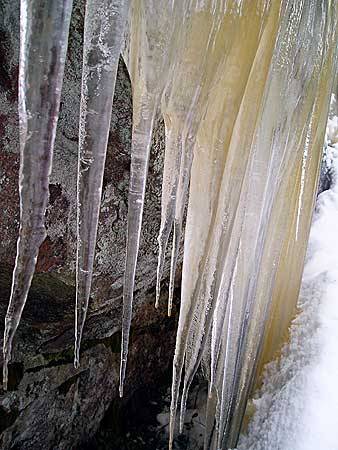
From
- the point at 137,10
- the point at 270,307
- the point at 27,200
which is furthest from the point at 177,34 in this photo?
the point at 270,307

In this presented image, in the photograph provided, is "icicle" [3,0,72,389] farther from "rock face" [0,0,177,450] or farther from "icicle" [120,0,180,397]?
"rock face" [0,0,177,450]

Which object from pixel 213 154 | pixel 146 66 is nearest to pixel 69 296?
pixel 213 154

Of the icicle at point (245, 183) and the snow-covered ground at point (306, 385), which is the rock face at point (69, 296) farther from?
the snow-covered ground at point (306, 385)

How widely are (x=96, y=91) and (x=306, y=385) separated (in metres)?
0.97

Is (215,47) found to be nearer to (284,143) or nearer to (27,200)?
(284,143)

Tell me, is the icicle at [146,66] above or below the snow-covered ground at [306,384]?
above

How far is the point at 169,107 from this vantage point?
0.94m

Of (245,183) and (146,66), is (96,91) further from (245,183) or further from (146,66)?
(245,183)

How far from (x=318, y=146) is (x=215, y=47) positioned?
1.92 feet

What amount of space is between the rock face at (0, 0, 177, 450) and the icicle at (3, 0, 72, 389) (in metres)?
0.34

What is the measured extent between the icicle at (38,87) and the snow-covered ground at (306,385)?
91 centimetres

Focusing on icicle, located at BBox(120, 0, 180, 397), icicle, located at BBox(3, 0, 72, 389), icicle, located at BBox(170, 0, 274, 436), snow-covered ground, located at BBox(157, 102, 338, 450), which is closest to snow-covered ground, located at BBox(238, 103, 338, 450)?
snow-covered ground, located at BBox(157, 102, 338, 450)

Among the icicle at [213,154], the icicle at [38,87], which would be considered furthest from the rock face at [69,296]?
the icicle at [38,87]

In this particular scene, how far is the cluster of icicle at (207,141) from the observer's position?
2.40ft
